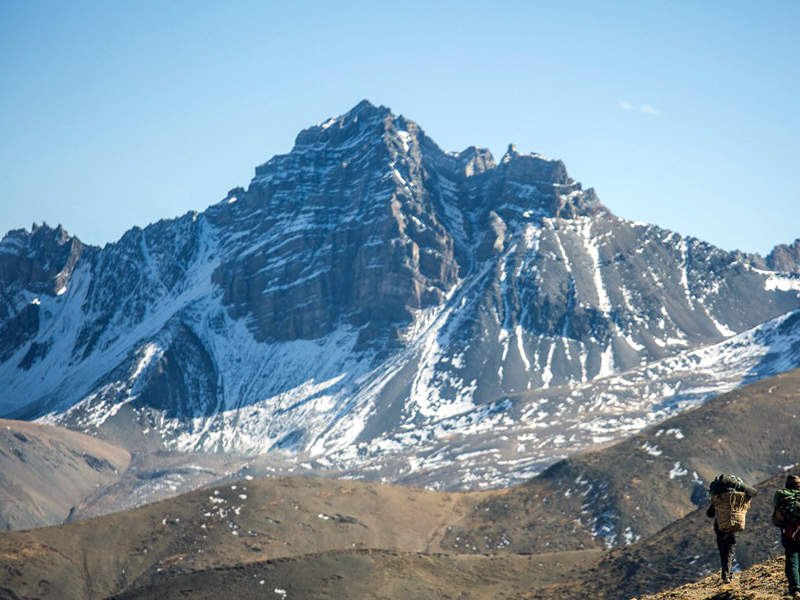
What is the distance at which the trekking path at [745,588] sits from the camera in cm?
4253

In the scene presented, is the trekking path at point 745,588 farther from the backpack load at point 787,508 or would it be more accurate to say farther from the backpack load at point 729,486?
the backpack load at point 787,508

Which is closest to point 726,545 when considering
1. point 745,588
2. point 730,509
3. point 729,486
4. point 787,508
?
point 730,509

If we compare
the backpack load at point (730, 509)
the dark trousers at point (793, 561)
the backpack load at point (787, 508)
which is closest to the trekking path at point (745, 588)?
the backpack load at point (730, 509)

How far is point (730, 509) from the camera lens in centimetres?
4197

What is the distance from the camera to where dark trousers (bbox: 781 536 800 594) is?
37.1 metres

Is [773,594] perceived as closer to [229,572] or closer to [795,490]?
[795,490]

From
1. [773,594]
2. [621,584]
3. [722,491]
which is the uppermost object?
[722,491]

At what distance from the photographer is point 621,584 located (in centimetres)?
15600

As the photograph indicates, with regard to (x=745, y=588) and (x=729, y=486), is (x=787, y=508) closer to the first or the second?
(x=729, y=486)

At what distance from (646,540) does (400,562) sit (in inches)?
1372

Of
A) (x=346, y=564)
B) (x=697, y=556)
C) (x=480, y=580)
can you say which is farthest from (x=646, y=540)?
(x=346, y=564)

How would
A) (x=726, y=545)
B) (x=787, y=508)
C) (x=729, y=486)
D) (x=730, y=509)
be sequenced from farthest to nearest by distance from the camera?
(x=726, y=545), (x=730, y=509), (x=729, y=486), (x=787, y=508)

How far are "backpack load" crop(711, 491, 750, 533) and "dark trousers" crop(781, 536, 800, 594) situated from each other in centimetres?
406

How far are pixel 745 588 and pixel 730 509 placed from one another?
4318 millimetres
